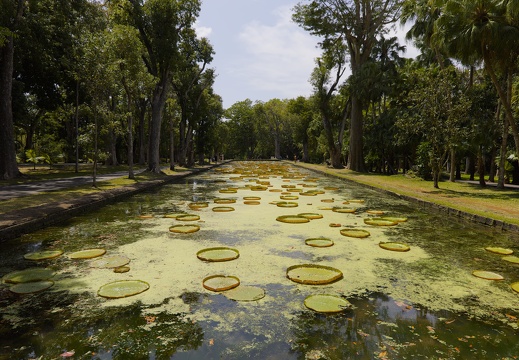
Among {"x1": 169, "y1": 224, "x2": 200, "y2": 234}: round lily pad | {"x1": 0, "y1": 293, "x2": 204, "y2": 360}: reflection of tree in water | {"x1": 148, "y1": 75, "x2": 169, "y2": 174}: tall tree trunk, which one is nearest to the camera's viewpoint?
{"x1": 0, "y1": 293, "x2": 204, "y2": 360}: reflection of tree in water

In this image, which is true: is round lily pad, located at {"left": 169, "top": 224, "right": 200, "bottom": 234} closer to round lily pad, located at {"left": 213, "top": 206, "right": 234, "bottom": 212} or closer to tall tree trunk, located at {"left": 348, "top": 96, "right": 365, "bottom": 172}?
round lily pad, located at {"left": 213, "top": 206, "right": 234, "bottom": 212}

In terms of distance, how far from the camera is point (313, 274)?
4449 millimetres

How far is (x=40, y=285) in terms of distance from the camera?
4.00 metres

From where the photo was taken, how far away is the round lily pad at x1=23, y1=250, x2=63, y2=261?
5.08m

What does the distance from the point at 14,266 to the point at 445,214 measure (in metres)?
10.3

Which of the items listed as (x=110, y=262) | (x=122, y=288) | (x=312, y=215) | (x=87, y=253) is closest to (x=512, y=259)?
(x=312, y=215)

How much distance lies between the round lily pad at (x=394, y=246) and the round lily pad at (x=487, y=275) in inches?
47.2

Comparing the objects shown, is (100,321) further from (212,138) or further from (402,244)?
(212,138)

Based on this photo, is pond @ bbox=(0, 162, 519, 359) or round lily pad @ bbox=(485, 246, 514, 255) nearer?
pond @ bbox=(0, 162, 519, 359)

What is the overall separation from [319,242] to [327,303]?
2544mm

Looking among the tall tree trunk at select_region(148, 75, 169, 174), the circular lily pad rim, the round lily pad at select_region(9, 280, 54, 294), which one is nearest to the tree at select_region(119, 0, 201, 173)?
the tall tree trunk at select_region(148, 75, 169, 174)

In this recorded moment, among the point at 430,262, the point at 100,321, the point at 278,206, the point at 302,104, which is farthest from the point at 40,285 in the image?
the point at 302,104

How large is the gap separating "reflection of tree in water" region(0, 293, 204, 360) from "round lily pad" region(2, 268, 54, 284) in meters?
0.82

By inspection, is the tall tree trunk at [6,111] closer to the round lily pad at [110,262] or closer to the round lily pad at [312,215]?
the round lily pad at [110,262]
